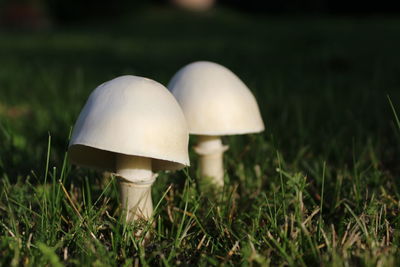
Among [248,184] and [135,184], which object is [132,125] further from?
[248,184]

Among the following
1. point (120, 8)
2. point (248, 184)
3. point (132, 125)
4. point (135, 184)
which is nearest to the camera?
point (132, 125)

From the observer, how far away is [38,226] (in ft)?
5.45

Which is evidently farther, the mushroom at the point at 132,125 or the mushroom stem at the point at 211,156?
the mushroom stem at the point at 211,156

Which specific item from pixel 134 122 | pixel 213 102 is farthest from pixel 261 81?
pixel 134 122

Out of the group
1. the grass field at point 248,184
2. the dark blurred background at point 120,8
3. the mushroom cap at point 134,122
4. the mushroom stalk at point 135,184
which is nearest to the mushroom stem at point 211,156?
the grass field at point 248,184

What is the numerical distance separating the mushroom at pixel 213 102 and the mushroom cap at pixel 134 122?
1.09 ft

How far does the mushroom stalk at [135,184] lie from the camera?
1743 mm

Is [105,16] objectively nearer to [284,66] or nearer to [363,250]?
[284,66]

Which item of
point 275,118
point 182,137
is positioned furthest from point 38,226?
point 275,118

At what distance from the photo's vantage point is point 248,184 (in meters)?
2.28

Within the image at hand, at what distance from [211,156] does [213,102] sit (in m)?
0.39

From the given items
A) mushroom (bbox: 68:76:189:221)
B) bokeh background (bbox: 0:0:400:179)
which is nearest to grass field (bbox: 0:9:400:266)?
bokeh background (bbox: 0:0:400:179)

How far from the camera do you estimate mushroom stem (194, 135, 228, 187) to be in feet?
7.47

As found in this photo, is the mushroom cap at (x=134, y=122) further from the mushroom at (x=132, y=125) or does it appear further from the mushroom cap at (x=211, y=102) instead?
the mushroom cap at (x=211, y=102)
